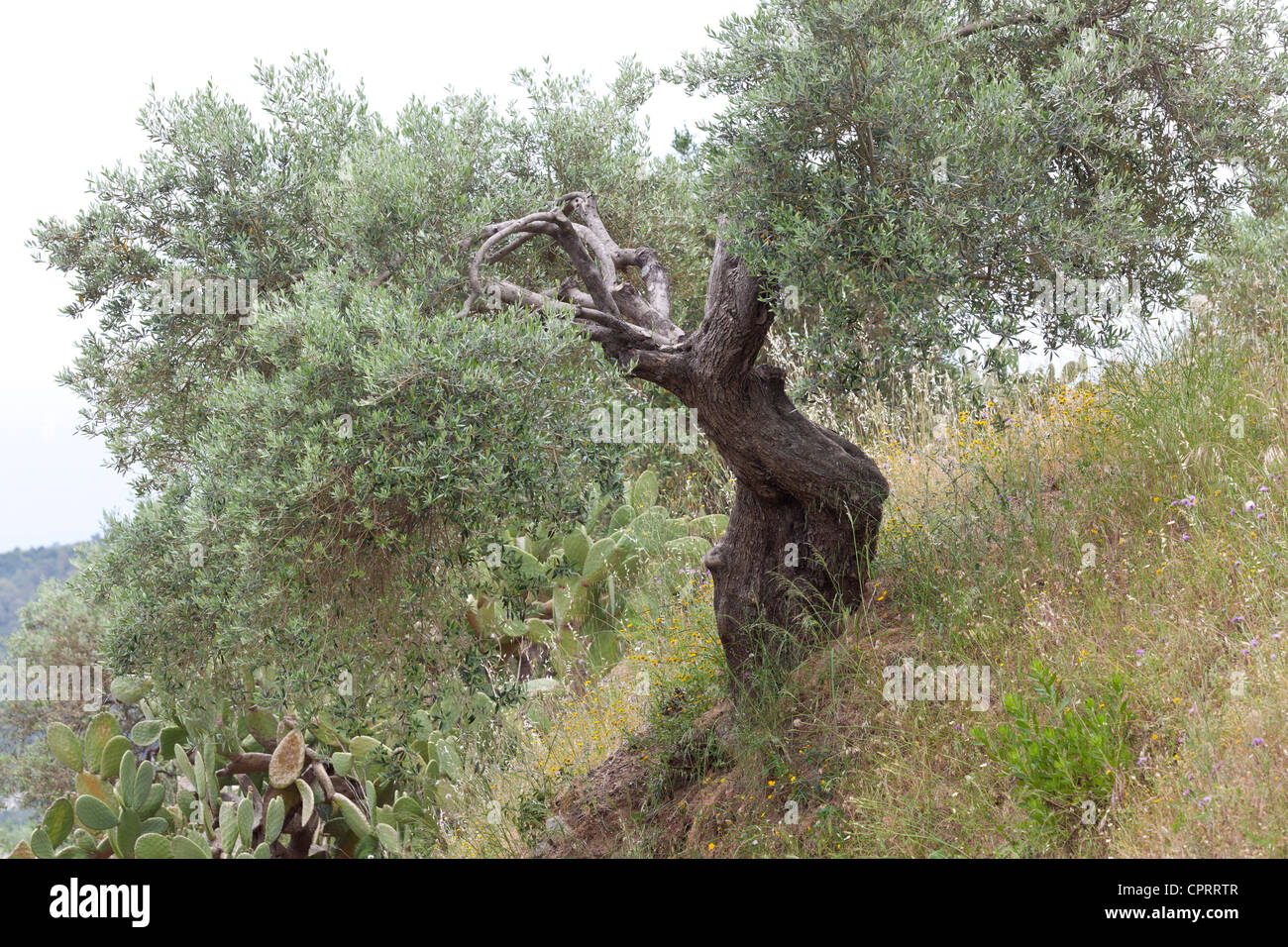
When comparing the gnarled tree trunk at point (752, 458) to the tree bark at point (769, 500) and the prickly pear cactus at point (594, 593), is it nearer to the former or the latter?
the tree bark at point (769, 500)

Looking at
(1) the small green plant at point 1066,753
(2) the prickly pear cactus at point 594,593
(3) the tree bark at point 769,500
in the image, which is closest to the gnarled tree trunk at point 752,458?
(3) the tree bark at point 769,500

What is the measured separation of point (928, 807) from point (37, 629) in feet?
58.7

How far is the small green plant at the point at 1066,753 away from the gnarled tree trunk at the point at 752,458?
85.2 inches

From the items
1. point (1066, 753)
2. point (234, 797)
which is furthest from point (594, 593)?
point (1066, 753)

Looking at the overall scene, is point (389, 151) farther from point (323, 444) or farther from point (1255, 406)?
point (1255, 406)

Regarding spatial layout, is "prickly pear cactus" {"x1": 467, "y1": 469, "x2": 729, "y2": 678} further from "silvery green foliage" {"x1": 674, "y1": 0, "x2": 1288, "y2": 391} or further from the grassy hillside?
"silvery green foliage" {"x1": 674, "y1": 0, "x2": 1288, "y2": 391}

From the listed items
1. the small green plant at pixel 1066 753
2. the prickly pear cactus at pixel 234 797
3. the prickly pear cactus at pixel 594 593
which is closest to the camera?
the small green plant at pixel 1066 753

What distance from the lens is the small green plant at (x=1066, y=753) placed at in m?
4.68

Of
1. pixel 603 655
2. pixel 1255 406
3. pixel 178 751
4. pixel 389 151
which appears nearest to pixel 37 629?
pixel 178 751

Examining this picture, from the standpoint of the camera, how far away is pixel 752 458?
690 cm

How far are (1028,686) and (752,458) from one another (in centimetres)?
249

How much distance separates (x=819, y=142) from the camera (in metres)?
5.63

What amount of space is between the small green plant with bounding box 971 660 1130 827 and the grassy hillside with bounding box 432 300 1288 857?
0.06ft

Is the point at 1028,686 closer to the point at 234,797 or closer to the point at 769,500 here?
the point at 769,500
